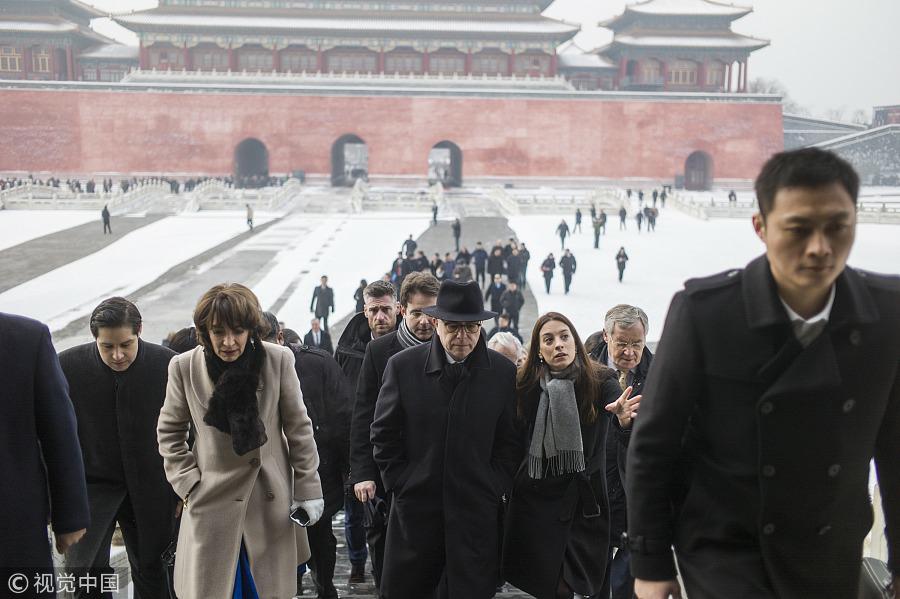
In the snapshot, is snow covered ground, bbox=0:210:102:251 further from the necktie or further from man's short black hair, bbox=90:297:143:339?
the necktie

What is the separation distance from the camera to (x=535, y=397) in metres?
3.23

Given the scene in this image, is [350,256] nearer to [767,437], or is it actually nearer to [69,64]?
[767,437]

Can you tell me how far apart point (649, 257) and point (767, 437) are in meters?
17.2

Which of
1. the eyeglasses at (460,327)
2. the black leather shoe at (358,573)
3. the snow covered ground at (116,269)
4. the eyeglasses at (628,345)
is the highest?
the eyeglasses at (460,327)

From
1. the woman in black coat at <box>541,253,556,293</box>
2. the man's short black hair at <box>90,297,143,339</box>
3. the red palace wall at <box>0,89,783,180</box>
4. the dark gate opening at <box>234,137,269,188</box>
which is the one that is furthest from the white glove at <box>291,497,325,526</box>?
the red palace wall at <box>0,89,783,180</box>

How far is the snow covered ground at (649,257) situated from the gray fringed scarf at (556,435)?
9.09 meters

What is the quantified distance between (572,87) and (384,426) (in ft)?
120

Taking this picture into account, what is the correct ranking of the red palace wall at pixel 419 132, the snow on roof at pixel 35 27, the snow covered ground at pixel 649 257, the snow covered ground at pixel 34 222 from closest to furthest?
the snow covered ground at pixel 649 257, the snow covered ground at pixel 34 222, the red palace wall at pixel 419 132, the snow on roof at pixel 35 27

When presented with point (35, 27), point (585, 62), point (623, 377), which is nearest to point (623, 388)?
point (623, 377)

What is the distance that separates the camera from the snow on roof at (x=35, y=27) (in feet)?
120

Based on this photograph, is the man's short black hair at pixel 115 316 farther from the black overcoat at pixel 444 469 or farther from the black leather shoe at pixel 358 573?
the black leather shoe at pixel 358 573

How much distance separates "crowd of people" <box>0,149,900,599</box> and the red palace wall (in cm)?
3309

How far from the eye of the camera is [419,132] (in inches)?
1447

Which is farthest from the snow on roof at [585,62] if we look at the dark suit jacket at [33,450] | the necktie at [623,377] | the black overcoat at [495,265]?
the dark suit jacket at [33,450]
